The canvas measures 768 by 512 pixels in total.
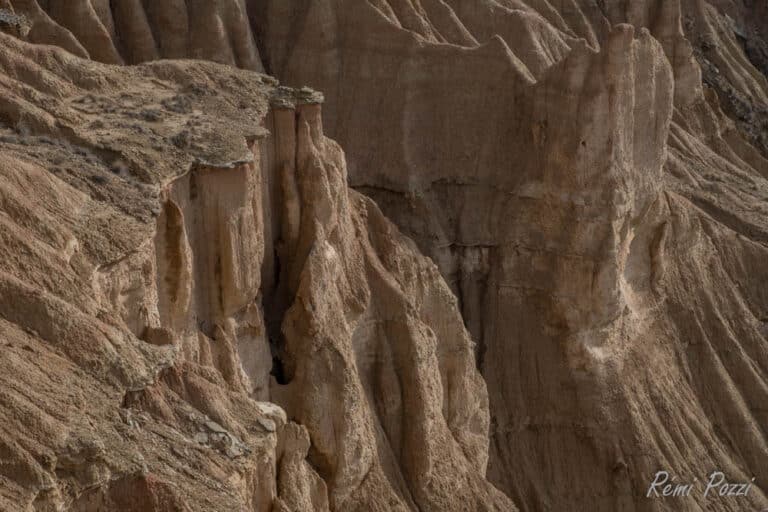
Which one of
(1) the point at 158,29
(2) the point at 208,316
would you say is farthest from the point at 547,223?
(2) the point at 208,316

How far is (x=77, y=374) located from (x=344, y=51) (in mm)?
17934

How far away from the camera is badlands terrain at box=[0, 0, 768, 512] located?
1206 cm

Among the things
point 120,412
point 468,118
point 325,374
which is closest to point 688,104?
point 468,118

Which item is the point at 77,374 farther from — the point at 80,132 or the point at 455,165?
the point at 455,165
